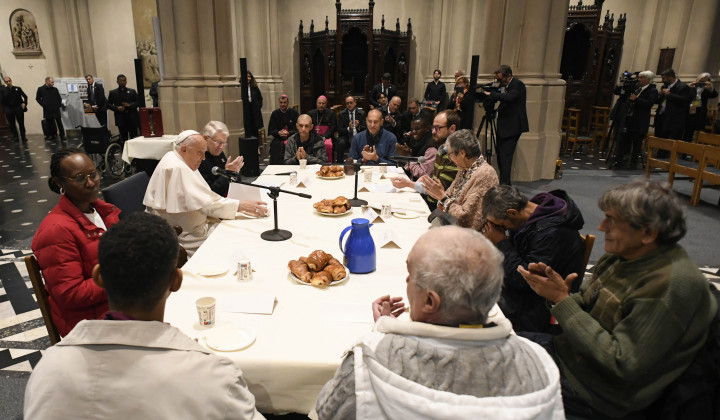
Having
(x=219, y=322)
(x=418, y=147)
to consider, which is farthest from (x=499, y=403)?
(x=418, y=147)

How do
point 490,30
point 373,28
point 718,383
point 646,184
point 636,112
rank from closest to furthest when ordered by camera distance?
point 718,383, point 646,184, point 490,30, point 636,112, point 373,28

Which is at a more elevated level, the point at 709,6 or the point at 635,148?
the point at 709,6

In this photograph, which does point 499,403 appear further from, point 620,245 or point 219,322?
point 219,322

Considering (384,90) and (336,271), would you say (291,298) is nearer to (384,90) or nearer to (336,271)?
(336,271)

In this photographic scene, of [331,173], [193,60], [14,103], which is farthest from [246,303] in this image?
[14,103]

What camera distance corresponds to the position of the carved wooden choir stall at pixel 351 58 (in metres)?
11.9

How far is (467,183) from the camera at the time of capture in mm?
3301

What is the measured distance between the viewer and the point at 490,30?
7219mm

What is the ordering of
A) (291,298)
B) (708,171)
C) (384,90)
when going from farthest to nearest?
(384,90) → (708,171) → (291,298)

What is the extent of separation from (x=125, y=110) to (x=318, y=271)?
8.98 m

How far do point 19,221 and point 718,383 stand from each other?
6444 mm

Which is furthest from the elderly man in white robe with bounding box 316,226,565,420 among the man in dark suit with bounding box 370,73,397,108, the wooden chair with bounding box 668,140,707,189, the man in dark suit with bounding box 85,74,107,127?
the man in dark suit with bounding box 85,74,107,127

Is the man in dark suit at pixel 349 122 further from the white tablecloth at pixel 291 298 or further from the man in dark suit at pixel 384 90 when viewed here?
the white tablecloth at pixel 291 298

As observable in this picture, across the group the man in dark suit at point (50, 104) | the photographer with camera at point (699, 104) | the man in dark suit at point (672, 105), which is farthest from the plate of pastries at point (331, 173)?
the man in dark suit at point (50, 104)
